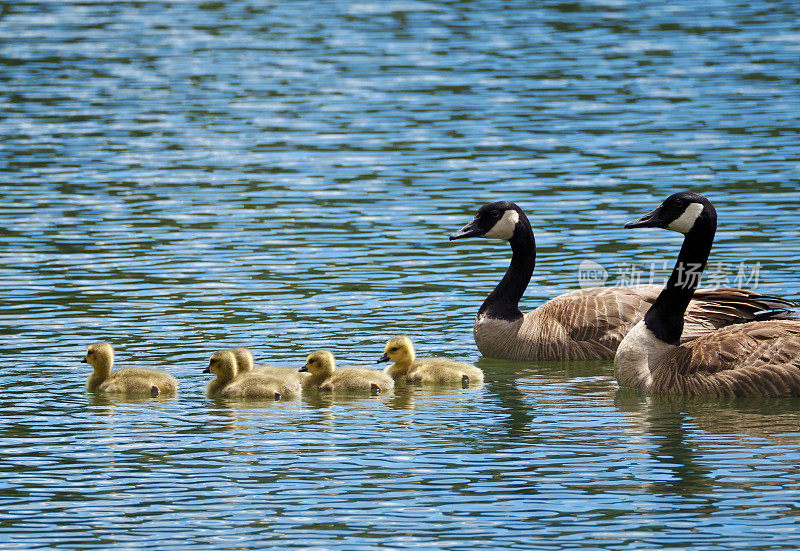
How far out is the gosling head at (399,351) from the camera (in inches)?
572

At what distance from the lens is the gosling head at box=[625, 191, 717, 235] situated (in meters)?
14.5

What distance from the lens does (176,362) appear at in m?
15.5

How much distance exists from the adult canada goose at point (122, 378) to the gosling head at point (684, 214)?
15.1ft

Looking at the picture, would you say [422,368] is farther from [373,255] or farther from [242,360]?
[373,255]

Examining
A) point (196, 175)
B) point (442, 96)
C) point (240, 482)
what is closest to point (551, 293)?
point (240, 482)

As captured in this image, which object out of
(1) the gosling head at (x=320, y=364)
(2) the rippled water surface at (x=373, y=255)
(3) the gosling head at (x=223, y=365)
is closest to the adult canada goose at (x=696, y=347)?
(2) the rippled water surface at (x=373, y=255)

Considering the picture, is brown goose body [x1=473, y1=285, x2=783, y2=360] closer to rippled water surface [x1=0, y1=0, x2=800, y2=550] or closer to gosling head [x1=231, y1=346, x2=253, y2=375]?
rippled water surface [x1=0, y1=0, x2=800, y2=550]

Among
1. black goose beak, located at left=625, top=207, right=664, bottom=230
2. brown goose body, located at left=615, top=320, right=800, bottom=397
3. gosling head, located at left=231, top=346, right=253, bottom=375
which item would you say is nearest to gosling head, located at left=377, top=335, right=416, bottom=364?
gosling head, located at left=231, top=346, right=253, bottom=375

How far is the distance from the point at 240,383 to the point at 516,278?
4211 mm

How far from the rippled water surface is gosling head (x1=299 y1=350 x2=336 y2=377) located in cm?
27

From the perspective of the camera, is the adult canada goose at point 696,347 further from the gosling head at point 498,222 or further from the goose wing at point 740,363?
the gosling head at point 498,222

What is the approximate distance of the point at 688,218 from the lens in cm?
1455

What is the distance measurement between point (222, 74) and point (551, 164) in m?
13.3

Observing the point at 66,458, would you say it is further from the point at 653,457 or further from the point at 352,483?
the point at 653,457
